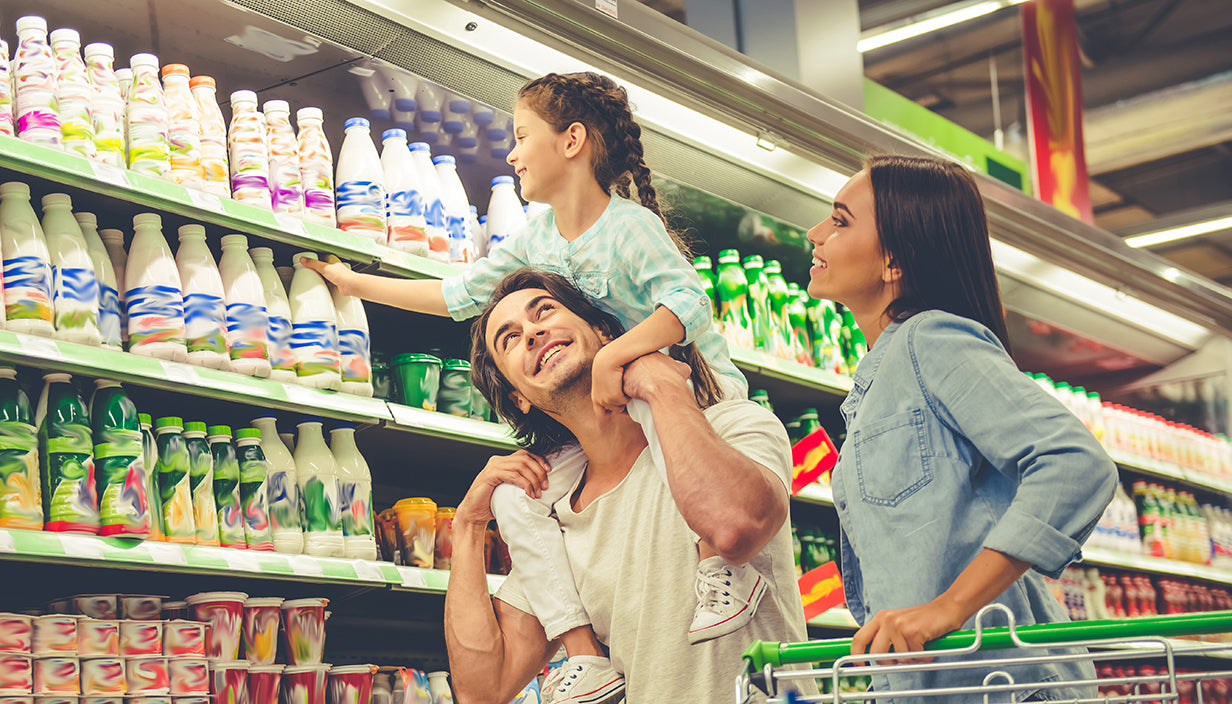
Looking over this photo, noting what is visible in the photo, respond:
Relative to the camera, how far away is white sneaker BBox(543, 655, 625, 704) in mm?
1806

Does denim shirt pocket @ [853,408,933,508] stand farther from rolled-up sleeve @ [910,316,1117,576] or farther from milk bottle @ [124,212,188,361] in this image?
milk bottle @ [124,212,188,361]

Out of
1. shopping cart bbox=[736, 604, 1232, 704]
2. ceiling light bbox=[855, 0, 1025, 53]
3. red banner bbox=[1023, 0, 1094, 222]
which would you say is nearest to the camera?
shopping cart bbox=[736, 604, 1232, 704]

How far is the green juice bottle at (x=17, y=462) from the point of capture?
2.04 m

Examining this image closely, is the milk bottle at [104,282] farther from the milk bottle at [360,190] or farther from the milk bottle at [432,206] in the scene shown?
the milk bottle at [432,206]

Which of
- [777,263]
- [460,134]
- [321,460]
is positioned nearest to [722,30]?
[777,263]

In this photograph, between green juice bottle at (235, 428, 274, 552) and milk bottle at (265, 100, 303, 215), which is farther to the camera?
milk bottle at (265, 100, 303, 215)

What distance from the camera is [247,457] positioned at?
2.50m

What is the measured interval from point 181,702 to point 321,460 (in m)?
0.63

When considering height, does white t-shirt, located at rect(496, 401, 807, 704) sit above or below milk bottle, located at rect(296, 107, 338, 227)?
below

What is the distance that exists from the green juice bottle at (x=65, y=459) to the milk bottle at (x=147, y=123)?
472 millimetres

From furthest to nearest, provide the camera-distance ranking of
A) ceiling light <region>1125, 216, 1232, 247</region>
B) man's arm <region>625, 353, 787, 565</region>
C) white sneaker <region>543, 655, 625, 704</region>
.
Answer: ceiling light <region>1125, 216, 1232, 247</region> → white sneaker <region>543, 655, 625, 704</region> → man's arm <region>625, 353, 787, 565</region>

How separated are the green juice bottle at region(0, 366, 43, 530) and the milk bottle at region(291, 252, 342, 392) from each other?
0.58m

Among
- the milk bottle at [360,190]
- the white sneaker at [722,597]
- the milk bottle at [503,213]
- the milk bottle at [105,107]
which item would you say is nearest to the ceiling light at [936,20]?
the milk bottle at [503,213]

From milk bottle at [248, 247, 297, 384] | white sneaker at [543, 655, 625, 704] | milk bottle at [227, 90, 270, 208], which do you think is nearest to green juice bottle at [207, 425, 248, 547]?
milk bottle at [248, 247, 297, 384]
